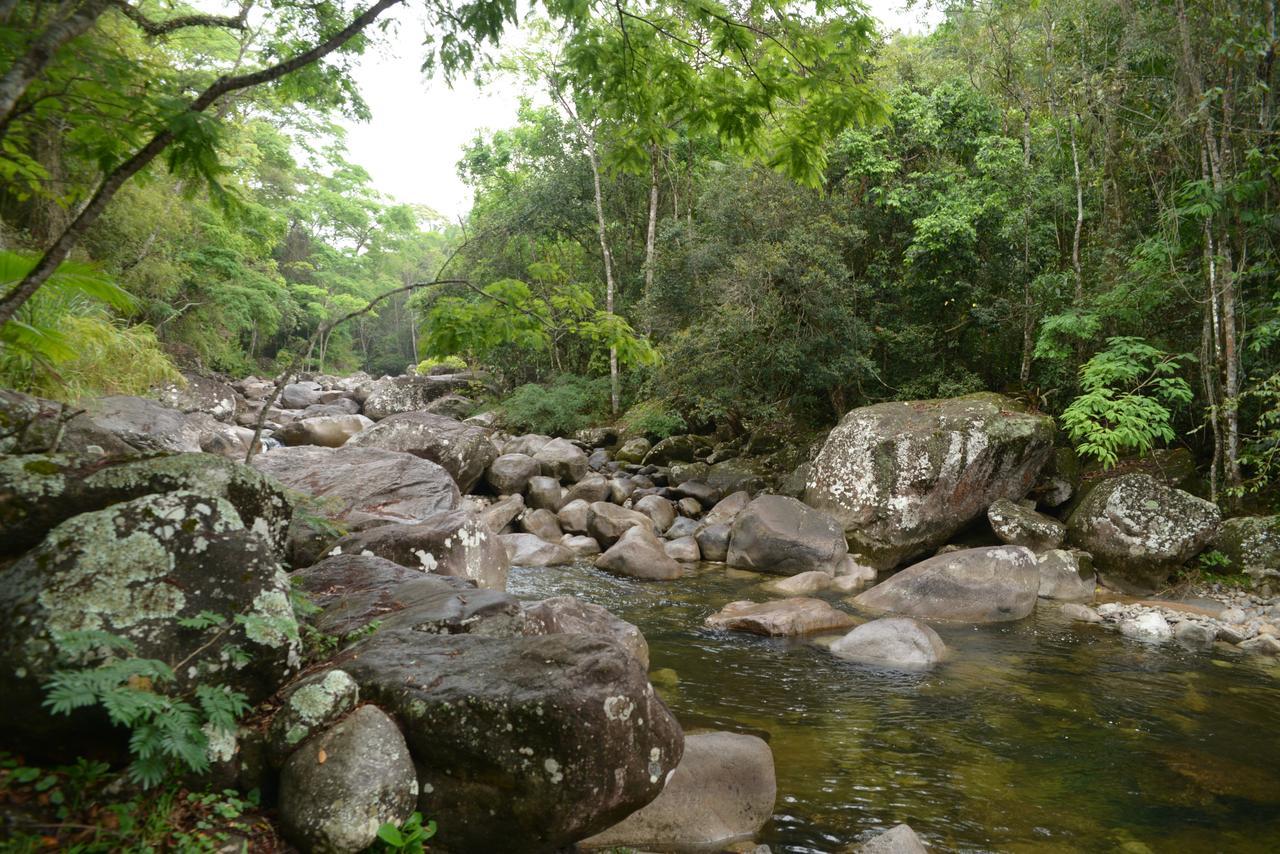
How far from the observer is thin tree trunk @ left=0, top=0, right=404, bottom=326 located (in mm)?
2412

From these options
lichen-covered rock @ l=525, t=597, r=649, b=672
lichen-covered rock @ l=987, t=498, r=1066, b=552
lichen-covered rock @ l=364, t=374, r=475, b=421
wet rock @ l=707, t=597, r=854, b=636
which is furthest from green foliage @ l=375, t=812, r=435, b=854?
lichen-covered rock @ l=364, t=374, r=475, b=421

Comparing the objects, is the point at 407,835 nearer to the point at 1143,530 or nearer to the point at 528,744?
the point at 528,744

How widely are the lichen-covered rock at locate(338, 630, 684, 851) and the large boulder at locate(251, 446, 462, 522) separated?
5.04m

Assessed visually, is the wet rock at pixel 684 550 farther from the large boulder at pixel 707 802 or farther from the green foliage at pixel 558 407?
the green foliage at pixel 558 407

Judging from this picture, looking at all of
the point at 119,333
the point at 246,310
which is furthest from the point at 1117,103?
the point at 246,310

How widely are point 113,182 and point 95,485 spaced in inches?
63.6

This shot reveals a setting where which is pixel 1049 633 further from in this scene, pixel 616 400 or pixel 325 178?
pixel 325 178

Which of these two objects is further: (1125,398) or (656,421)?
(656,421)

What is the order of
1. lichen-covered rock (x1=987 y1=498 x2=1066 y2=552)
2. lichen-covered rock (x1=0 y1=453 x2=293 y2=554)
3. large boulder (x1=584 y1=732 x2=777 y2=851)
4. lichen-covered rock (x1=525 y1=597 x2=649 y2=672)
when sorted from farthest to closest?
lichen-covered rock (x1=987 y1=498 x2=1066 y2=552) < lichen-covered rock (x1=525 y1=597 x2=649 y2=672) < large boulder (x1=584 y1=732 x2=777 y2=851) < lichen-covered rock (x1=0 y1=453 x2=293 y2=554)

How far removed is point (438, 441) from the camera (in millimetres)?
14172

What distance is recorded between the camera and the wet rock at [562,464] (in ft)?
54.5

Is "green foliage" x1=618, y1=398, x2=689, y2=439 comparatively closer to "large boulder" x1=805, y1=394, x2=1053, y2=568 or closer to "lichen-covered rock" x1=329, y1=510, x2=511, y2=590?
"large boulder" x1=805, y1=394, x2=1053, y2=568

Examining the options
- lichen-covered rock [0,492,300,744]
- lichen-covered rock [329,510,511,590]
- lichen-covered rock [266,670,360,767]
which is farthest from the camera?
lichen-covered rock [329,510,511,590]

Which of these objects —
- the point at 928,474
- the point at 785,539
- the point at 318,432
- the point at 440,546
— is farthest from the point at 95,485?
the point at 318,432
